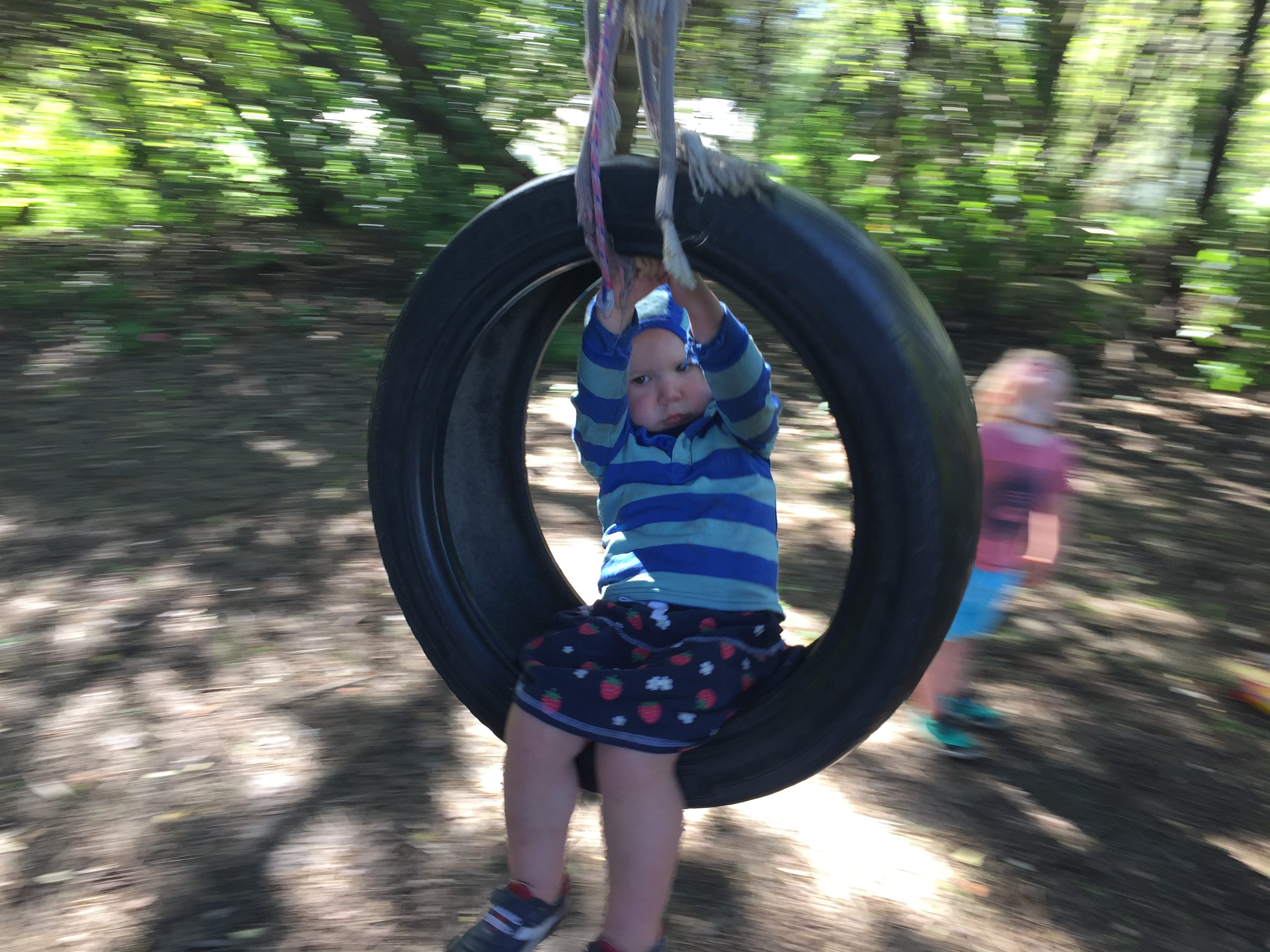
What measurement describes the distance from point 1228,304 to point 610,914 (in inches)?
208

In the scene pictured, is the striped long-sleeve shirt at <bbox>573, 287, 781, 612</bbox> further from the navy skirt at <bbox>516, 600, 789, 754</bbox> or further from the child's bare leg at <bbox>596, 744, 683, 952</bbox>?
the child's bare leg at <bbox>596, 744, 683, 952</bbox>

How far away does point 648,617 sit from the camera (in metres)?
1.97

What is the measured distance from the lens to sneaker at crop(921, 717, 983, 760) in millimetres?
2666

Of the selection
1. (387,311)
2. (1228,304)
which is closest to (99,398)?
(387,311)

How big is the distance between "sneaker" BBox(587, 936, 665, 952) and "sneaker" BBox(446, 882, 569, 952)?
10 cm

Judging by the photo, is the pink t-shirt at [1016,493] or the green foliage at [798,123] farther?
the green foliage at [798,123]

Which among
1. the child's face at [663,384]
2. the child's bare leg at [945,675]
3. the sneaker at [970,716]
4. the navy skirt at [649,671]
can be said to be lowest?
the sneaker at [970,716]

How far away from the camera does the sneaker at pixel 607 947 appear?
1843 millimetres

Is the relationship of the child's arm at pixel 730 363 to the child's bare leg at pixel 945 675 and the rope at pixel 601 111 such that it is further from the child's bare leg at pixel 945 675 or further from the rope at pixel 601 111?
the child's bare leg at pixel 945 675

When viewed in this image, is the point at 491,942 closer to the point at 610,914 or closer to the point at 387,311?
the point at 610,914

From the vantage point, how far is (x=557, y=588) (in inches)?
98.0

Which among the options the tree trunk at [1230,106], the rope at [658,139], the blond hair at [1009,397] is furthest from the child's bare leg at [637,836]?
the tree trunk at [1230,106]

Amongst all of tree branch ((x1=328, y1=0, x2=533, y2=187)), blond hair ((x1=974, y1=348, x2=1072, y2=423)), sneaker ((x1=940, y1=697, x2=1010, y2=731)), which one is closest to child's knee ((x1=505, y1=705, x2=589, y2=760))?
sneaker ((x1=940, y1=697, x2=1010, y2=731))

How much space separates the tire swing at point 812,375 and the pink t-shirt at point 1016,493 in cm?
108
